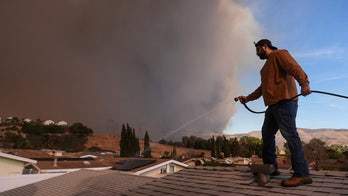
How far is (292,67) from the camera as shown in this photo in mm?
4973

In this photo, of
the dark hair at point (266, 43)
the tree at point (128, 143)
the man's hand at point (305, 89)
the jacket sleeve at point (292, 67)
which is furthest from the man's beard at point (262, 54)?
the tree at point (128, 143)

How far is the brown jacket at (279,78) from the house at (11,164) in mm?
26238

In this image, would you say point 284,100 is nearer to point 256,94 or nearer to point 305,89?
point 305,89

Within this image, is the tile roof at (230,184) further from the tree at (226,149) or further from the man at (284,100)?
the tree at (226,149)

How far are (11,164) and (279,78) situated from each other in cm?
2791

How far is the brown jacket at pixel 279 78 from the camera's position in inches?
201

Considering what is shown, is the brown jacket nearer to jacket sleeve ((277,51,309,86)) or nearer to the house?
jacket sleeve ((277,51,309,86))

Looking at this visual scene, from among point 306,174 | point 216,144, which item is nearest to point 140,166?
point 306,174

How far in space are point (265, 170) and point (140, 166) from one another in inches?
1166

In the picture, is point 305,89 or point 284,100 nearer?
point 305,89

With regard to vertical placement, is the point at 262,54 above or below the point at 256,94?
above

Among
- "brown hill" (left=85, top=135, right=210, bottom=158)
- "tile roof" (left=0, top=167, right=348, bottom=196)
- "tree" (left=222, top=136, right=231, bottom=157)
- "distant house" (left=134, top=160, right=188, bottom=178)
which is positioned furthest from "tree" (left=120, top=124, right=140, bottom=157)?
"tile roof" (left=0, top=167, right=348, bottom=196)

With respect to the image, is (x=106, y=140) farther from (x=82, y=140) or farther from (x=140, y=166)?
(x=140, y=166)

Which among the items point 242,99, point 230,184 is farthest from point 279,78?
point 230,184
